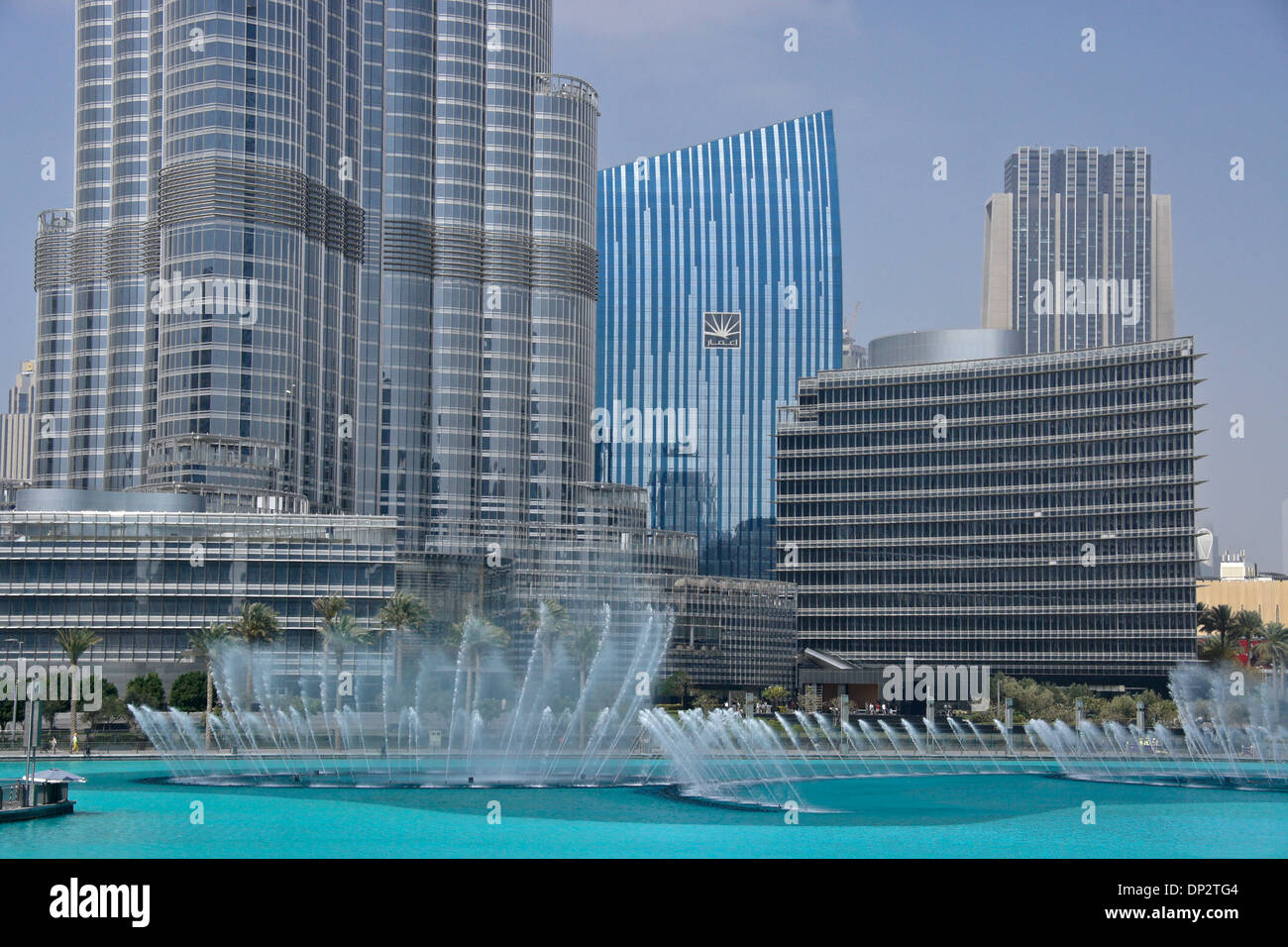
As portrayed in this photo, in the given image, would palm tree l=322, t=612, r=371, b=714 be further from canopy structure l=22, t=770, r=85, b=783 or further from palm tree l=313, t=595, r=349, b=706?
canopy structure l=22, t=770, r=85, b=783

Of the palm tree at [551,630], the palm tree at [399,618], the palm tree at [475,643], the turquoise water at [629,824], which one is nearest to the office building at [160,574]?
the palm tree at [399,618]

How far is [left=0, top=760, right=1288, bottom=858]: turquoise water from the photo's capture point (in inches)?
2467

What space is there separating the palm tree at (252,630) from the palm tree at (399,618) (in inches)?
414

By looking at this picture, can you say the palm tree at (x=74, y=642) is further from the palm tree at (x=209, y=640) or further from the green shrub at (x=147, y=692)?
the palm tree at (x=209, y=640)

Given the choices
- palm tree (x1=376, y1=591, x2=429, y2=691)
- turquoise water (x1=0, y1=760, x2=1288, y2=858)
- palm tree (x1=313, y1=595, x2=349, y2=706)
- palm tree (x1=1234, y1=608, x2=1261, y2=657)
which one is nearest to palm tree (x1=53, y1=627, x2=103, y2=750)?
palm tree (x1=313, y1=595, x2=349, y2=706)

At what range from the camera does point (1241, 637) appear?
605 ft

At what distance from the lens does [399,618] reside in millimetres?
147375

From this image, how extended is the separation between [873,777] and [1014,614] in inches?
3816

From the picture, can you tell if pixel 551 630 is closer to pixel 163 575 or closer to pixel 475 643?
pixel 475 643

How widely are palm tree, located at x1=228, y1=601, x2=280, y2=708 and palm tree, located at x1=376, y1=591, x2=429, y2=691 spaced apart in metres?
10.5

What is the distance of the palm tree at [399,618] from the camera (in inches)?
5807

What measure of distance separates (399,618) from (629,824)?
79649mm
